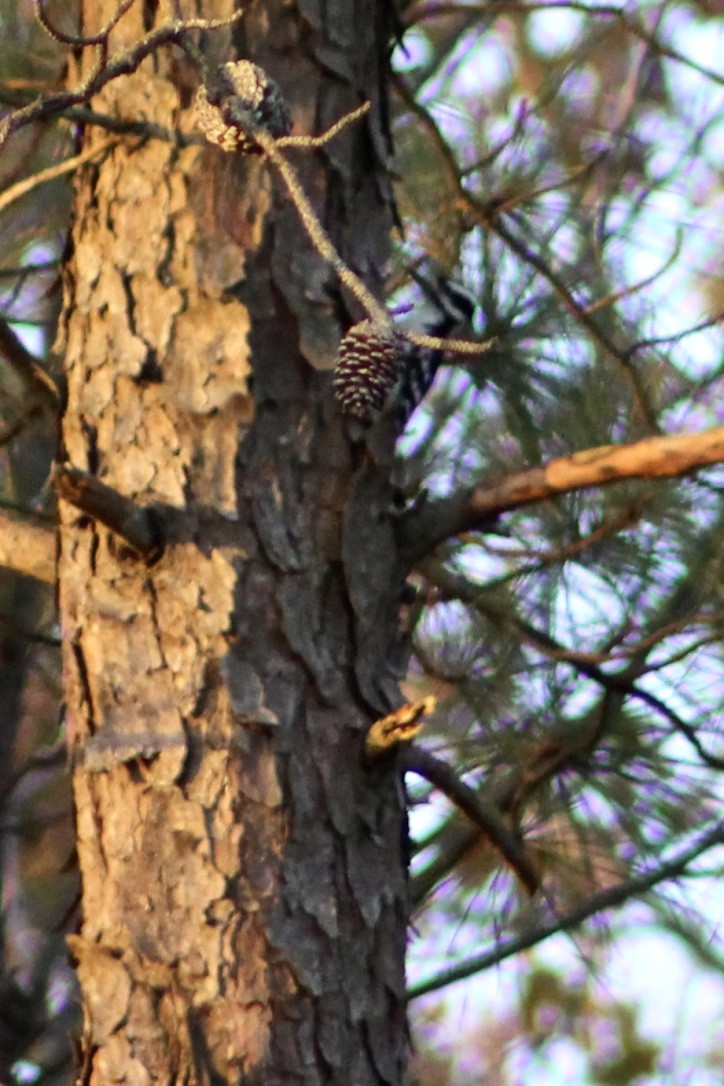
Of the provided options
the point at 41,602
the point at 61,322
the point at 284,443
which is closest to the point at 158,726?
the point at 284,443

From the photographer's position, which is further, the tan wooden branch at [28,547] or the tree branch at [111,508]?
the tan wooden branch at [28,547]

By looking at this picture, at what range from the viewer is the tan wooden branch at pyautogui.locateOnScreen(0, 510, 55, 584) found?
4.86 feet

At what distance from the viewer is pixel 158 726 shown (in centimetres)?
134

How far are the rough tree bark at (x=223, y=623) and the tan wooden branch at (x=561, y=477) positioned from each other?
0.21ft

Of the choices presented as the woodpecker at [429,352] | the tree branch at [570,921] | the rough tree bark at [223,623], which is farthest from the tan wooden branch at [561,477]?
the tree branch at [570,921]

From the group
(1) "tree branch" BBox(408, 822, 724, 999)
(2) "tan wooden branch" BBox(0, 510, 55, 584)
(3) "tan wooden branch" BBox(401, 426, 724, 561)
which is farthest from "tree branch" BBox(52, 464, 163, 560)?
(1) "tree branch" BBox(408, 822, 724, 999)

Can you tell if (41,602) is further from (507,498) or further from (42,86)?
(507,498)

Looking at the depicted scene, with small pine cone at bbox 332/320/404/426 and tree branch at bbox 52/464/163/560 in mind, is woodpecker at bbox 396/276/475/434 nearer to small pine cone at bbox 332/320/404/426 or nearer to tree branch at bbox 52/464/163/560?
small pine cone at bbox 332/320/404/426

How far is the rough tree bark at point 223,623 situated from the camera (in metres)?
1.29

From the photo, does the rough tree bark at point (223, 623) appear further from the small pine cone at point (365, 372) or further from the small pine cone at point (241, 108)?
A: the small pine cone at point (241, 108)

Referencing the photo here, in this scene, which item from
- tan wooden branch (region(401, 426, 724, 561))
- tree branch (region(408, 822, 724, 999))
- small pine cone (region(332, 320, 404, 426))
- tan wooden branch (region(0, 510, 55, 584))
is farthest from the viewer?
tree branch (region(408, 822, 724, 999))

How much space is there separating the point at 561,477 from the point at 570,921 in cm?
56

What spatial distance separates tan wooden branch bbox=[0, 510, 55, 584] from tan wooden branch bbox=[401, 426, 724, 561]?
1.18ft

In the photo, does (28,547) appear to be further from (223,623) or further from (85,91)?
(85,91)
